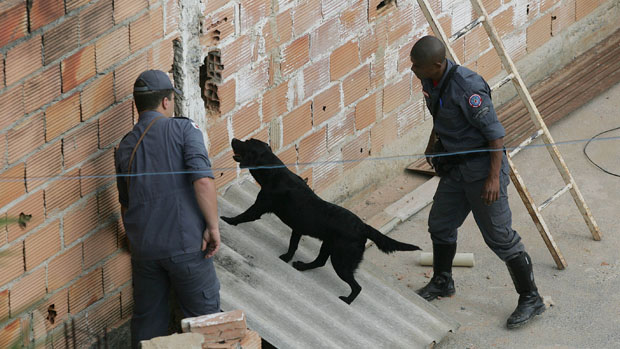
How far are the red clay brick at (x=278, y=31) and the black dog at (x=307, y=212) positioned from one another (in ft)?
3.00

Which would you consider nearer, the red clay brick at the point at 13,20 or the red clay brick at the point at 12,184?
the red clay brick at the point at 13,20

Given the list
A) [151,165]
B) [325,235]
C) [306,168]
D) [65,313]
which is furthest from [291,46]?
[65,313]

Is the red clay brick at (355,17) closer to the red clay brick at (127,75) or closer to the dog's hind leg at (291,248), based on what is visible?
the dog's hind leg at (291,248)

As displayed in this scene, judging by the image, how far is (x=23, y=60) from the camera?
4.90 metres

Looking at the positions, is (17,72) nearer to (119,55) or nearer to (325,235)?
(119,55)

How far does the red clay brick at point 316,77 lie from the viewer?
23.2 ft

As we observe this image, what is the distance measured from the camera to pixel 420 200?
7.83 metres

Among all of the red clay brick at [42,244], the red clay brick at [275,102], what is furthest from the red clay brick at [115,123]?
the red clay brick at [275,102]

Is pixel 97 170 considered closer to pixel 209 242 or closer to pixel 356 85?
pixel 209 242

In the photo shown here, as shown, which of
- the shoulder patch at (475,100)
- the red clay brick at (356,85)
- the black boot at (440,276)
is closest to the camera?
the shoulder patch at (475,100)

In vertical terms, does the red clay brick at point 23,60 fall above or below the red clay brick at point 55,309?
above

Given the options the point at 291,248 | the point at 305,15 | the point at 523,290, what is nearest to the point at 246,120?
the point at 305,15

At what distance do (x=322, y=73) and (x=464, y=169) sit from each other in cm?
154

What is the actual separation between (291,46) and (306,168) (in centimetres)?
96
